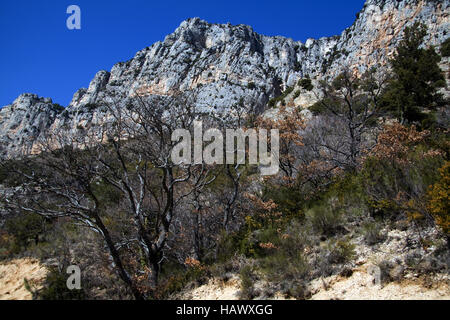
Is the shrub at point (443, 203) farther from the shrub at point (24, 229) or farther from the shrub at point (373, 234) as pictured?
the shrub at point (24, 229)

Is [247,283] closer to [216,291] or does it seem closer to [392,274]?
[216,291]

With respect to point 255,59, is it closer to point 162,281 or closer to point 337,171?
point 337,171

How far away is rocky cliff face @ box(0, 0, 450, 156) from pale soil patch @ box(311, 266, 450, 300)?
111 ft

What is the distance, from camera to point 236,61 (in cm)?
5659

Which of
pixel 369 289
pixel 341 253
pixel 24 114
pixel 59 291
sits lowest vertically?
→ pixel 59 291

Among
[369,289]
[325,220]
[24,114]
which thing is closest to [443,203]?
[369,289]

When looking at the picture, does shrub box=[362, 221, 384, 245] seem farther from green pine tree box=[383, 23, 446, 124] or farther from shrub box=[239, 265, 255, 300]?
green pine tree box=[383, 23, 446, 124]

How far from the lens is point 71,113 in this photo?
61438 mm

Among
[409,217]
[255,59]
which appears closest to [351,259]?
[409,217]

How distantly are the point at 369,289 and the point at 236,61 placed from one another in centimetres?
5859

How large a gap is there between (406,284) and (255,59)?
60.5 metres

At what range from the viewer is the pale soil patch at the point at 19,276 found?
33.5ft

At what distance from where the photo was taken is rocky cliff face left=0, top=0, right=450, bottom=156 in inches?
1475

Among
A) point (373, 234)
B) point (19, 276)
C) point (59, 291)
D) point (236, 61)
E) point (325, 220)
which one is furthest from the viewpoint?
point (236, 61)
